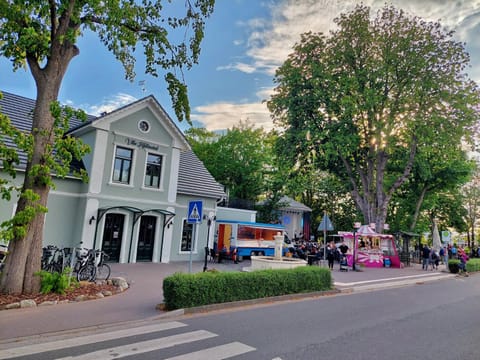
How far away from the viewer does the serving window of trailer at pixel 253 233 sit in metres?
22.6

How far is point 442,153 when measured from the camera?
25.7 meters

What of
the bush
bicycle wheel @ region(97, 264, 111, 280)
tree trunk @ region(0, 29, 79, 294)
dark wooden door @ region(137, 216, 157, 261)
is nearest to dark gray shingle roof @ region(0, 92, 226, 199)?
dark wooden door @ region(137, 216, 157, 261)

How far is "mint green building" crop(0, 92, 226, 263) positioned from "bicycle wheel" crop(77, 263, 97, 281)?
3898mm

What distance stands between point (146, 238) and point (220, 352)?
13.8 m

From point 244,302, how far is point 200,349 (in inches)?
148

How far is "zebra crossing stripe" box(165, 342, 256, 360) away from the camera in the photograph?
512 centimetres

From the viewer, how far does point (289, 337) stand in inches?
249

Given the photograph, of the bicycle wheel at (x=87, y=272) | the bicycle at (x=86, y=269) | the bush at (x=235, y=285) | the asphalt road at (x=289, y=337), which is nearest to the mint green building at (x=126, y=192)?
the bicycle at (x=86, y=269)

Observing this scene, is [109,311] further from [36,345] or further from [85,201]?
[85,201]

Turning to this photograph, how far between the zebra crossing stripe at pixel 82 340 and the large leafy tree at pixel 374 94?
19.1 meters

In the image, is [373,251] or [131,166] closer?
[131,166]

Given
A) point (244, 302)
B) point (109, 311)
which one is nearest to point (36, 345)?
point (109, 311)

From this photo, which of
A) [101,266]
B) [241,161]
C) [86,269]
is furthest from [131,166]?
[241,161]

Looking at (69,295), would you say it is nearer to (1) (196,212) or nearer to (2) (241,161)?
(1) (196,212)
